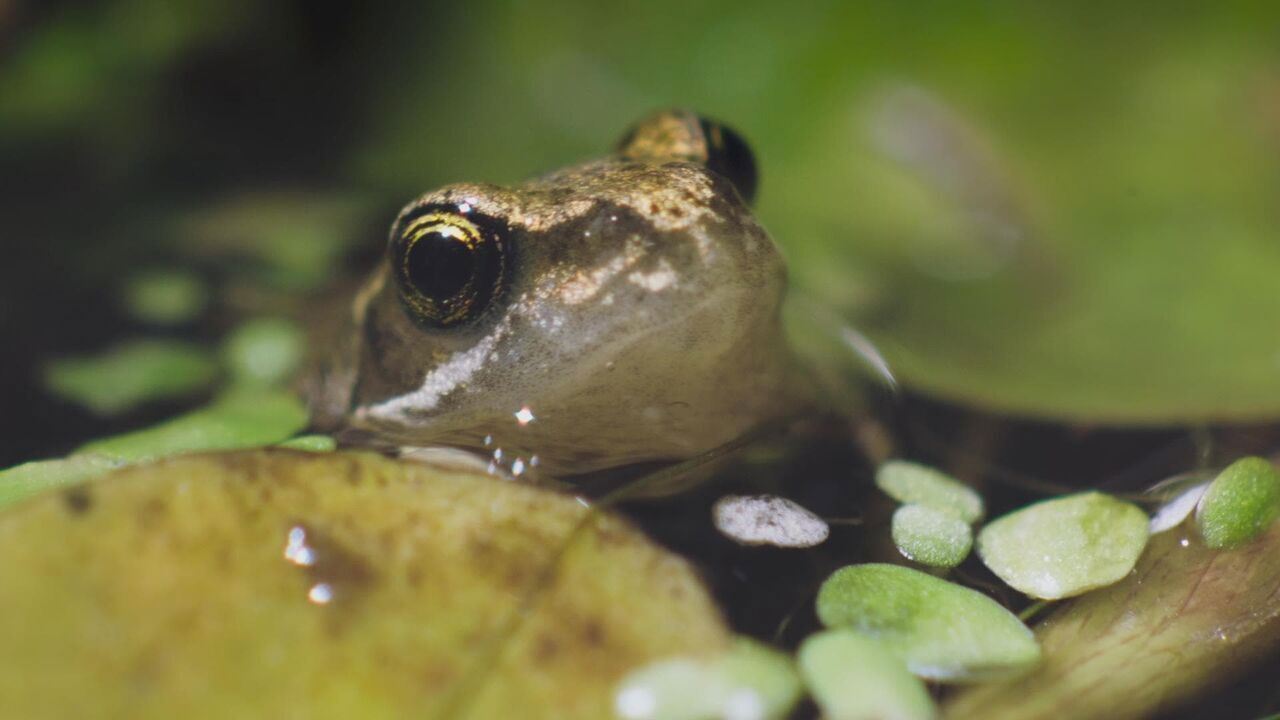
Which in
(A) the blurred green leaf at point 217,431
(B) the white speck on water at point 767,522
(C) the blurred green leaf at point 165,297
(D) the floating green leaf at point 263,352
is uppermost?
(B) the white speck on water at point 767,522

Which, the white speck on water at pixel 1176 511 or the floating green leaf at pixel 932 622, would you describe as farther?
the white speck on water at pixel 1176 511

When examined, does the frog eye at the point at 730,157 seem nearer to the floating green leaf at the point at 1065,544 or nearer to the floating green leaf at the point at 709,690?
the floating green leaf at the point at 1065,544

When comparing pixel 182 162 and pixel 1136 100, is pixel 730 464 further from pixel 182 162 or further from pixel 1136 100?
pixel 182 162

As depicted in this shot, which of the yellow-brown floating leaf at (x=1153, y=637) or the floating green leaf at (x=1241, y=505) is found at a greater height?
the floating green leaf at (x=1241, y=505)

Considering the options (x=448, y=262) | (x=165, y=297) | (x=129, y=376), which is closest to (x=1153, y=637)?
(x=448, y=262)

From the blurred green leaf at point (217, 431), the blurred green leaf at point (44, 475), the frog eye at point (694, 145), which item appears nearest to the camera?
the blurred green leaf at point (44, 475)

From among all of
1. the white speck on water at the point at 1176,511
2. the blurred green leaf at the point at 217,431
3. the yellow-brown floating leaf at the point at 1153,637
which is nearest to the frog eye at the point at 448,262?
the blurred green leaf at the point at 217,431

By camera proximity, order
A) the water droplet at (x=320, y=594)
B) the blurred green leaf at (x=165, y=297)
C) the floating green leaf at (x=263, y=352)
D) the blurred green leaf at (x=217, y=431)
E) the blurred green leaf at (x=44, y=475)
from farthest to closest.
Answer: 1. the blurred green leaf at (x=165, y=297)
2. the floating green leaf at (x=263, y=352)
3. the blurred green leaf at (x=217, y=431)
4. the blurred green leaf at (x=44, y=475)
5. the water droplet at (x=320, y=594)
